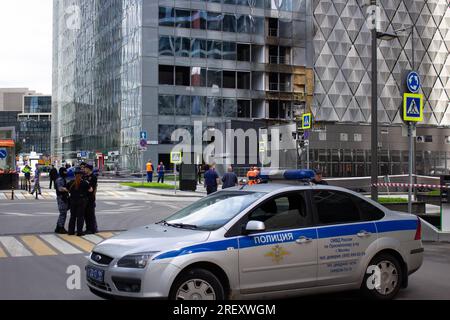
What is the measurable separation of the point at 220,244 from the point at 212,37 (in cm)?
5766

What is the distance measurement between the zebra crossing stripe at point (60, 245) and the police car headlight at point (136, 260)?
5.58 metres

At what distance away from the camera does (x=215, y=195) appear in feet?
24.6

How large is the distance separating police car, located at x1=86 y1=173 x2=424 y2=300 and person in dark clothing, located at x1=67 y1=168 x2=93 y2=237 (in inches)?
270

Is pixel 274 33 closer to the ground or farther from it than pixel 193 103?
farther from it

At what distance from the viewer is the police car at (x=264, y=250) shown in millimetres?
5895

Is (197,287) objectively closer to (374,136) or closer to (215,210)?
(215,210)

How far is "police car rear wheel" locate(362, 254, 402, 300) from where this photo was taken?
23.5 feet

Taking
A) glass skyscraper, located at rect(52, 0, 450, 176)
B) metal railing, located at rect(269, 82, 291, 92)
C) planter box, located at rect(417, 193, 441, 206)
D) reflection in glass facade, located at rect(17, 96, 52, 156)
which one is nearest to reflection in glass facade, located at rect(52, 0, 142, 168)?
glass skyscraper, located at rect(52, 0, 450, 176)

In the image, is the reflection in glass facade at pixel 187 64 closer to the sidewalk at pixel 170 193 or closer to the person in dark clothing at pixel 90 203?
the sidewalk at pixel 170 193

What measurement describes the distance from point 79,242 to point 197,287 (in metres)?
7.25

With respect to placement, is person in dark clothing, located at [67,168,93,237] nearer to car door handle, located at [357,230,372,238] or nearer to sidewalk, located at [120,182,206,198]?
car door handle, located at [357,230,372,238]

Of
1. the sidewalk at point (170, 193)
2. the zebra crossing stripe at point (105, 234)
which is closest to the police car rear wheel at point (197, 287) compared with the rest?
the zebra crossing stripe at point (105, 234)

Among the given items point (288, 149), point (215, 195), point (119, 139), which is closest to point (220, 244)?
point (215, 195)
